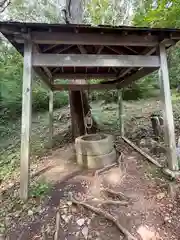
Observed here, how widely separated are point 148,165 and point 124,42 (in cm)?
270

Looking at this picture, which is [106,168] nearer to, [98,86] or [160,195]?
[160,195]

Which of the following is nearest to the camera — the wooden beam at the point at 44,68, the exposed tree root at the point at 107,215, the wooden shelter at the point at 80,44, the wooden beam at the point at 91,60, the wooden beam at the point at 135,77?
the exposed tree root at the point at 107,215

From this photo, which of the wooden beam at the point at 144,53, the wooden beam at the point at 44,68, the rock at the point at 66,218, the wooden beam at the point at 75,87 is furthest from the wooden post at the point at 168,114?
the wooden beam at the point at 75,87

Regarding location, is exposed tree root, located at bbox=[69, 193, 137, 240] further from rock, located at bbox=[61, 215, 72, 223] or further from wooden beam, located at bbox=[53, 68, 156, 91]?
wooden beam, located at bbox=[53, 68, 156, 91]

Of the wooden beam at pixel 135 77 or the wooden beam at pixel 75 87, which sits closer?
the wooden beam at pixel 135 77

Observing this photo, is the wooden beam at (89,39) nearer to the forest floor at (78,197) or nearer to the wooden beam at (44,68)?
the wooden beam at (44,68)

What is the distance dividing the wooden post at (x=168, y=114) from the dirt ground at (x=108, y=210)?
1.35 feet

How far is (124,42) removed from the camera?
10.6 ft

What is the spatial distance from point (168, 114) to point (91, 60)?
1.75m

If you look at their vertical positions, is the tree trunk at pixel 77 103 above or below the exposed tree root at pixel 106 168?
above

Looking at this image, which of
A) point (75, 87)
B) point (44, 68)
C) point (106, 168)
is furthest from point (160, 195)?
point (75, 87)

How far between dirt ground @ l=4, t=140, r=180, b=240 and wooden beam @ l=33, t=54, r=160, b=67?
87.9 inches

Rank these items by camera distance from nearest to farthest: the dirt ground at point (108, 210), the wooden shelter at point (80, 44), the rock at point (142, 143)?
1. the dirt ground at point (108, 210)
2. the wooden shelter at point (80, 44)
3. the rock at point (142, 143)

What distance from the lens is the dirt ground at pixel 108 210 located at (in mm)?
2369
